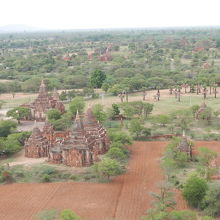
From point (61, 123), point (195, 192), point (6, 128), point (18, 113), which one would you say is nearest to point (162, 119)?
point (61, 123)

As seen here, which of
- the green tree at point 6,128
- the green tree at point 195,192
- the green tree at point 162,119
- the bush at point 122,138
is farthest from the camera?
the green tree at point 162,119

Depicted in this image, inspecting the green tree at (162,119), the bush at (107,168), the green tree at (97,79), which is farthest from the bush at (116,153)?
the green tree at (97,79)

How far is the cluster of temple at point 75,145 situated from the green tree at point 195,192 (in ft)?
45.5

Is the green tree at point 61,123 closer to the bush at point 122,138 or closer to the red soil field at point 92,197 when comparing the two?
the bush at point 122,138

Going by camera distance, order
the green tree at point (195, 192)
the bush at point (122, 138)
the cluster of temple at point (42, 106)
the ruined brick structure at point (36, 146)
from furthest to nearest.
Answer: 1. the cluster of temple at point (42, 106)
2. the bush at point (122, 138)
3. the ruined brick structure at point (36, 146)
4. the green tree at point (195, 192)

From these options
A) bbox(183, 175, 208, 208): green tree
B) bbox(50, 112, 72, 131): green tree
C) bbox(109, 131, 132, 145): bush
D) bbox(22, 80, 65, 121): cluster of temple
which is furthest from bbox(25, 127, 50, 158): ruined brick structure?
bbox(183, 175, 208, 208): green tree

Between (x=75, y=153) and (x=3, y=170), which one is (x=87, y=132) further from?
(x=3, y=170)

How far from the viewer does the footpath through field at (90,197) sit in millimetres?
32719

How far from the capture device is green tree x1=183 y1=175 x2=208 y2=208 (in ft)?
107

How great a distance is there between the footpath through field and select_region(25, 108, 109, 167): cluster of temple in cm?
494

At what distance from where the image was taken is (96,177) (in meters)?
40.3

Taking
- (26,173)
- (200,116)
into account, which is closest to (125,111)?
(200,116)

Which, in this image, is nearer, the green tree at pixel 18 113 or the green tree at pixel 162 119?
the green tree at pixel 162 119

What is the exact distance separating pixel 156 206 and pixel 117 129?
27.1 m
